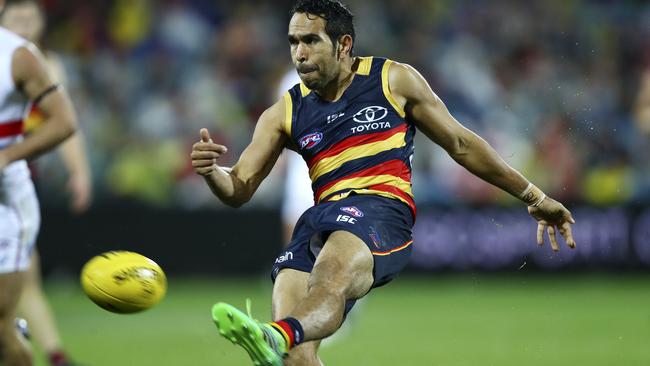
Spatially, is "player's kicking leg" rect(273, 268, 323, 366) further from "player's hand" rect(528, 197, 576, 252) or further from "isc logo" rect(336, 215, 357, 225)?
"player's hand" rect(528, 197, 576, 252)

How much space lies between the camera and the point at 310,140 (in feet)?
21.1

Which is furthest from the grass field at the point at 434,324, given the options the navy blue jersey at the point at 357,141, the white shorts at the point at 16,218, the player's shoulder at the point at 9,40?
the player's shoulder at the point at 9,40

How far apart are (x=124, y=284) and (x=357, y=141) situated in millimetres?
1447

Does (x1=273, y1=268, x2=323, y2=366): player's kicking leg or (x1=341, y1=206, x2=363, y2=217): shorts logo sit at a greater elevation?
(x1=341, y1=206, x2=363, y2=217): shorts logo

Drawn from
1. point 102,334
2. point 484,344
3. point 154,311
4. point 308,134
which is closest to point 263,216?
point 154,311

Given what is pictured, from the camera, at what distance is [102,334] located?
1123 centimetres

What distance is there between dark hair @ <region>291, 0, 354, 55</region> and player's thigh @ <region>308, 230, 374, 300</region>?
1.12 meters

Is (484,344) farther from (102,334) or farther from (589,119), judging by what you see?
(589,119)

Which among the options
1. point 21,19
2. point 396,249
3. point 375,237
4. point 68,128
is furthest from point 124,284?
point 21,19

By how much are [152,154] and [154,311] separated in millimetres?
3049

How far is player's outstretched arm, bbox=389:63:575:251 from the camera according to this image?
6426mm

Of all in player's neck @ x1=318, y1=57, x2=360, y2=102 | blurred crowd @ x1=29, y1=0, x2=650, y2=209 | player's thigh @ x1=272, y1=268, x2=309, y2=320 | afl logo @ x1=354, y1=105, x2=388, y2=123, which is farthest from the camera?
blurred crowd @ x1=29, y1=0, x2=650, y2=209

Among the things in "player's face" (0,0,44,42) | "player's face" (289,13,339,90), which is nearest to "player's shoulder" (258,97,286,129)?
"player's face" (289,13,339,90)

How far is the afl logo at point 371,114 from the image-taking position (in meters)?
6.41
